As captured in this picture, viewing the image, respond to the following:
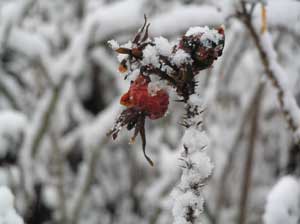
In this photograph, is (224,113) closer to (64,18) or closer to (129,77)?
(64,18)

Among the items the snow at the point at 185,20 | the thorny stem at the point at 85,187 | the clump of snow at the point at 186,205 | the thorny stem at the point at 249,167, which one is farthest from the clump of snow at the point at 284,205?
the thorny stem at the point at 85,187

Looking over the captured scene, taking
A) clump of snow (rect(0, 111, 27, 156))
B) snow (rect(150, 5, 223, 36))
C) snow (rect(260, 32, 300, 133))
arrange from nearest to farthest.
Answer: snow (rect(260, 32, 300, 133)) < snow (rect(150, 5, 223, 36)) < clump of snow (rect(0, 111, 27, 156))

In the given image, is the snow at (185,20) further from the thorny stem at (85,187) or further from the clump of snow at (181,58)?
the clump of snow at (181,58)

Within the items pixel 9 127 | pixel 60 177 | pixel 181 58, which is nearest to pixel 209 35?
pixel 181 58

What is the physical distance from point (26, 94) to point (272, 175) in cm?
123

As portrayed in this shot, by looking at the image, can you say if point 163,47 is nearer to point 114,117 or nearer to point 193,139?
point 193,139

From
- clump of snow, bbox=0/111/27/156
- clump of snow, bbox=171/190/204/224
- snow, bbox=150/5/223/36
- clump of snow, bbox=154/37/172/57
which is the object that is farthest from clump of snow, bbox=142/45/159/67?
clump of snow, bbox=0/111/27/156

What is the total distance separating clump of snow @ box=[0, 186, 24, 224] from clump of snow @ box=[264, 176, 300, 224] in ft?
1.37

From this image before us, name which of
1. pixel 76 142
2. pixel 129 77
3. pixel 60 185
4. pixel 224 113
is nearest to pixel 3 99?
pixel 76 142

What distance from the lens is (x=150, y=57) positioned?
49 centimetres

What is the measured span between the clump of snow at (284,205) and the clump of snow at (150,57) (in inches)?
17.0

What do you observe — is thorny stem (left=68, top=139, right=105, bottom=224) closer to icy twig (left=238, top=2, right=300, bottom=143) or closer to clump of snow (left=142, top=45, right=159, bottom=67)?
icy twig (left=238, top=2, right=300, bottom=143)

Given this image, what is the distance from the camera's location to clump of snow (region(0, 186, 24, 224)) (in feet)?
1.83

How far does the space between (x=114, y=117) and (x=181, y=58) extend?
4.38ft
